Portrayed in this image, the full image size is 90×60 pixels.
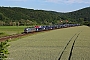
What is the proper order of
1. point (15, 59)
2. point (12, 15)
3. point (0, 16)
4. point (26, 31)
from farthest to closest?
point (12, 15)
point (0, 16)
point (26, 31)
point (15, 59)

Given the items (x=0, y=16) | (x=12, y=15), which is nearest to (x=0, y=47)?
(x=0, y=16)

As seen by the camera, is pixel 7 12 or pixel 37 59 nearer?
pixel 37 59

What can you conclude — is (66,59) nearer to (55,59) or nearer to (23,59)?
(55,59)

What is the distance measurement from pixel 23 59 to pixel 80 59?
3481 millimetres

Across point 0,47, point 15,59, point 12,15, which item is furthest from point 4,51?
point 12,15

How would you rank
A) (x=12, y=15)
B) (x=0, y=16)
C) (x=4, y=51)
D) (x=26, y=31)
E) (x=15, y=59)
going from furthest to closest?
(x=12, y=15), (x=0, y=16), (x=26, y=31), (x=15, y=59), (x=4, y=51)

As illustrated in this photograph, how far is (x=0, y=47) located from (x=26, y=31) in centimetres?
4715

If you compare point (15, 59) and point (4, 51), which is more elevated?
point (4, 51)

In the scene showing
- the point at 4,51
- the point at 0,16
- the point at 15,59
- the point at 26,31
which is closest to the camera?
the point at 4,51

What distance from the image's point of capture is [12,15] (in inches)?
7047

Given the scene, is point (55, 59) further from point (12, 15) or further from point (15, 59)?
point (12, 15)

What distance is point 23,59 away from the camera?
15055mm

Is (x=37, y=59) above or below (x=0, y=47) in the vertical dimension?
below

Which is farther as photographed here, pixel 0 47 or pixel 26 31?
pixel 26 31
